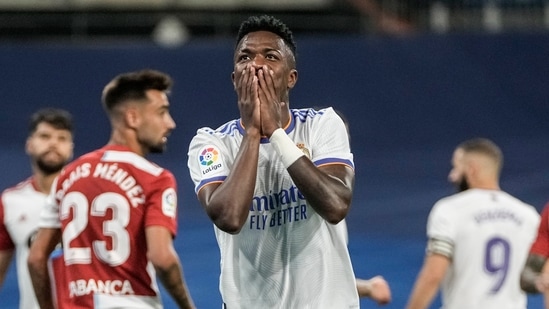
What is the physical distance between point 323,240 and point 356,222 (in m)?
9.14

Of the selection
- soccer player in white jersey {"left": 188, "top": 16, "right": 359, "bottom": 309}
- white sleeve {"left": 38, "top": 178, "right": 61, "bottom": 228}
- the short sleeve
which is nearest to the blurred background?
the short sleeve

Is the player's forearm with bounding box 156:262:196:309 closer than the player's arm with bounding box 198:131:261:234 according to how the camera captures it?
No

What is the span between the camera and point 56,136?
641cm

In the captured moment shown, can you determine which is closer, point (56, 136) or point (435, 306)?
point (56, 136)

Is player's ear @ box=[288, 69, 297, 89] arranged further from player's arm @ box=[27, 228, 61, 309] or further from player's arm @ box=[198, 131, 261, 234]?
player's arm @ box=[27, 228, 61, 309]

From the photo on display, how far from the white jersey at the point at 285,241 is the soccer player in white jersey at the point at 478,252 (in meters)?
2.22

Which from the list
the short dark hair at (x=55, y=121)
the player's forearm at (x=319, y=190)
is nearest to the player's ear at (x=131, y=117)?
the player's forearm at (x=319, y=190)

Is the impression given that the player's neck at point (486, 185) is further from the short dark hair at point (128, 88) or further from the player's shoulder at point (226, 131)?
the player's shoulder at point (226, 131)

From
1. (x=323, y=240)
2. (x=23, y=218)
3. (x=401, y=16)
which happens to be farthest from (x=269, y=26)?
(x=401, y=16)

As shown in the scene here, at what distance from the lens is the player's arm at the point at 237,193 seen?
11.1 feet

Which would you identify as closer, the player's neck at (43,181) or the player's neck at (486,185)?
the player's neck at (486,185)

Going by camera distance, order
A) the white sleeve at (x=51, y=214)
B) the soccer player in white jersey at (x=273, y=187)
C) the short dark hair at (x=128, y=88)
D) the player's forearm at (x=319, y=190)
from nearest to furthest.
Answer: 1. the player's forearm at (x=319, y=190)
2. the soccer player in white jersey at (x=273, y=187)
3. the white sleeve at (x=51, y=214)
4. the short dark hair at (x=128, y=88)

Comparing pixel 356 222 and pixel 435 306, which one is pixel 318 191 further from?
pixel 356 222

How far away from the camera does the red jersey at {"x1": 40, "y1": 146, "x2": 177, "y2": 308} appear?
4.33 metres
